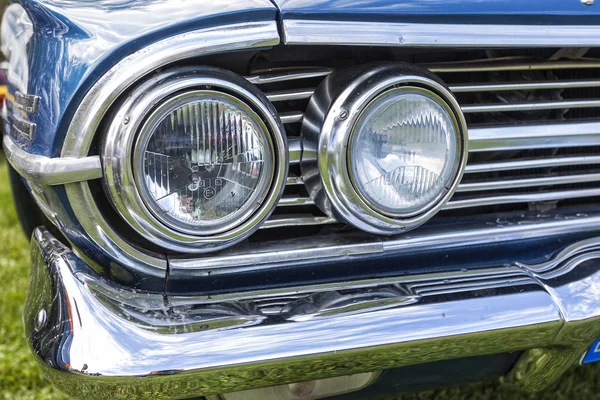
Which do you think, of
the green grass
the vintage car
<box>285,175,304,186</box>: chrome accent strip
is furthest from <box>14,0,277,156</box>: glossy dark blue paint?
the green grass

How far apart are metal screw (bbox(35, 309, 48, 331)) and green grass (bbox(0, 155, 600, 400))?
39.6 inches

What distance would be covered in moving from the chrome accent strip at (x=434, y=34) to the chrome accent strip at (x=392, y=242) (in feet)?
1.41

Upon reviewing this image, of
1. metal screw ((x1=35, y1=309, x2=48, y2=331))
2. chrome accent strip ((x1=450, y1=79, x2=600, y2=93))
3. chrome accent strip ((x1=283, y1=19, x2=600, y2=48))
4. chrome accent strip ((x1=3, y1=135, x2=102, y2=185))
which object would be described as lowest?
metal screw ((x1=35, y1=309, x2=48, y2=331))

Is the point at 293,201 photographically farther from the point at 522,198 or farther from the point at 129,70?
the point at 522,198

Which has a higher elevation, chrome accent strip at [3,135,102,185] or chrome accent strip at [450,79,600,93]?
chrome accent strip at [450,79,600,93]

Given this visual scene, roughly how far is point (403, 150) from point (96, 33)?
2.16 ft

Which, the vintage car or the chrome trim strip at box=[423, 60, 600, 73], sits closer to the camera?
the vintage car

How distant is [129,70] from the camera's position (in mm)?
1229

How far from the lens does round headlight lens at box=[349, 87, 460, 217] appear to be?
4.48ft

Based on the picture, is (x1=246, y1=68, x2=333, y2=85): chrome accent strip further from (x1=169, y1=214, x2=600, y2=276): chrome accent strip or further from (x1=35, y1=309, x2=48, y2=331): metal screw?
(x1=35, y1=309, x2=48, y2=331): metal screw

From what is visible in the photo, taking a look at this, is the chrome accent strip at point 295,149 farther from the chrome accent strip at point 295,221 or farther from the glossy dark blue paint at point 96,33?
the glossy dark blue paint at point 96,33

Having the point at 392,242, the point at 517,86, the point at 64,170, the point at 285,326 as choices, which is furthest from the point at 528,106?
the point at 64,170

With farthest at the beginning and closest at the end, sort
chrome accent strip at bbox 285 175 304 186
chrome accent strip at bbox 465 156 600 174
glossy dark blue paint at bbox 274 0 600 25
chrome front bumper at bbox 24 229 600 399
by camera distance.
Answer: chrome accent strip at bbox 465 156 600 174, chrome accent strip at bbox 285 175 304 186, glossy dark blue paint at bbox 274 0 600 25, chrome front bumper at bbox 24 229 600 399

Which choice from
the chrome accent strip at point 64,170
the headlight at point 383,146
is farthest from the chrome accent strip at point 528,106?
the chrome accent strip at point 64,170
